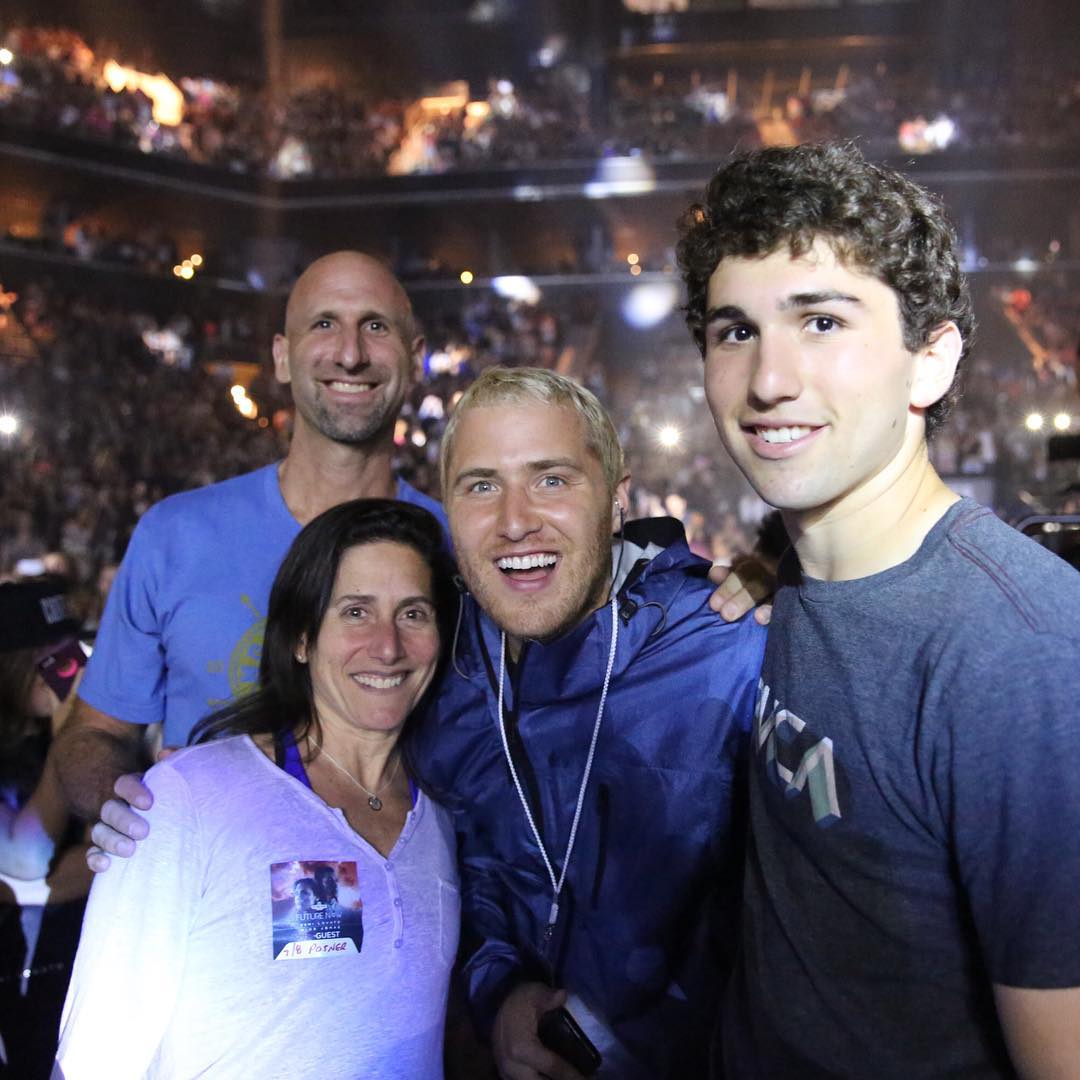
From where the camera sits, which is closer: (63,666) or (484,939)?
A: (484,939)

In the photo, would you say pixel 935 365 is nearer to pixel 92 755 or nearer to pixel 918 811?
pixel 918 811

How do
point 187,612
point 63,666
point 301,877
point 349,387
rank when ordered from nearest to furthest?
point 301,877 → point 187,612 → point 349,387 → point 63,666

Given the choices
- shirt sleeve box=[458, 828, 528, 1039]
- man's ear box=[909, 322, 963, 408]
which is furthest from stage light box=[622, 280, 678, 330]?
man's ear box=[909, 322, 963, 408]

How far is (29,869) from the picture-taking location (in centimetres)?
238

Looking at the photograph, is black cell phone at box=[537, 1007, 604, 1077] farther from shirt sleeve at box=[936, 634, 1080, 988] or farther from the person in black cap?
the person in black cap

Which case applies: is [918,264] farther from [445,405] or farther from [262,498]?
[445,405]

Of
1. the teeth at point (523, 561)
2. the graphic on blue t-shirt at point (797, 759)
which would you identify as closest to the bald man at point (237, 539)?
the teeth at point (523, 561)

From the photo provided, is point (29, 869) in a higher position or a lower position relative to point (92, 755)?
lower

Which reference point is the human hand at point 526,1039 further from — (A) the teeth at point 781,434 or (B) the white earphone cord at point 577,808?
(A) the teeth at point 781,434

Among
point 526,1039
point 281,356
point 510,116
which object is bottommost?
point 526,1039

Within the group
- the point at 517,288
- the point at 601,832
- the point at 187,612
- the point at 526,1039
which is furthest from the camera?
the point at 517,288

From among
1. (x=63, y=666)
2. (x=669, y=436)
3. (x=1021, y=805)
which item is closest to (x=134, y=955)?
(x=1021, y=805)

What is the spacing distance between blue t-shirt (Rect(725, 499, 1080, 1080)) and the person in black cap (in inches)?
70.5

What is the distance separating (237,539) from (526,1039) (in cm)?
131
